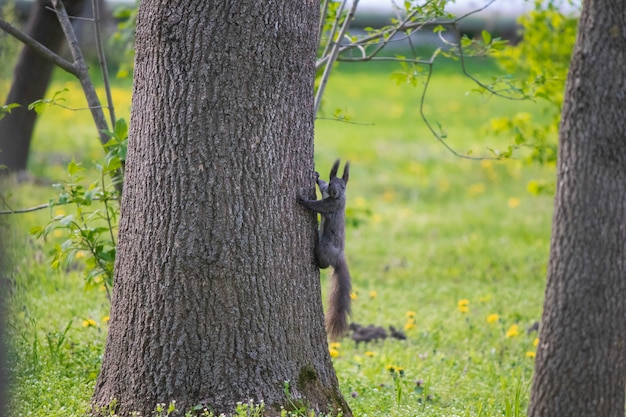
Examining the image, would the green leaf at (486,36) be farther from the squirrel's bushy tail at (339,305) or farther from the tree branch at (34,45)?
the tree branch at (34,45)

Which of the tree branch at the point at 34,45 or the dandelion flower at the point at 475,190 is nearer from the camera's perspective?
the tree branch at the point at 34,45

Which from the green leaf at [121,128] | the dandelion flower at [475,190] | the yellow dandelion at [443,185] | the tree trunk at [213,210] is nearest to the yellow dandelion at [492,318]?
the tree trunk at [213,210]

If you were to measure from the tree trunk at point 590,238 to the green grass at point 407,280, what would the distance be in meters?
0.80

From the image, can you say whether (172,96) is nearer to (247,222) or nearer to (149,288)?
(247,222)

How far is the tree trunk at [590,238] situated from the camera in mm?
2902

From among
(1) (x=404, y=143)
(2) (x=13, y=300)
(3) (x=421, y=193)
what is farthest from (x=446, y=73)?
(2) (x=13, y=300)

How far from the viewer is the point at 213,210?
3.30 metres

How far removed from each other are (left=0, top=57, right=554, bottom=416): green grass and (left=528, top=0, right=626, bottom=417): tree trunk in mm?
800

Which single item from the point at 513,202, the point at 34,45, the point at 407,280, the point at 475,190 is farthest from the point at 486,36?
the point at 475,190

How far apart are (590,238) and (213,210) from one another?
1566 mm

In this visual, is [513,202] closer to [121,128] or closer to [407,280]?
[407,280]

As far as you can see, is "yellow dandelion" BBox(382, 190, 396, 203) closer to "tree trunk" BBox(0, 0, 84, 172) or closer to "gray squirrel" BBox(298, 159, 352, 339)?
"tree trunk" BBox(0, 0, 84, 172)

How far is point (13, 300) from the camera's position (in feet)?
14.6

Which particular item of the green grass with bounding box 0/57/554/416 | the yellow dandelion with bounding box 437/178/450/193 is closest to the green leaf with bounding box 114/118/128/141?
the green grass with bounding box 0/57/554/416
